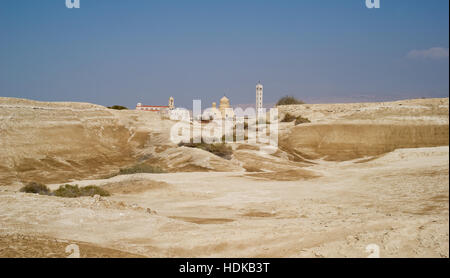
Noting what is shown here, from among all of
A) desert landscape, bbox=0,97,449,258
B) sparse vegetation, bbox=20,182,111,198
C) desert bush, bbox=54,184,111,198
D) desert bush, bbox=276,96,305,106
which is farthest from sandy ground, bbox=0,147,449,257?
desert bush, bbox=276,96,305,106

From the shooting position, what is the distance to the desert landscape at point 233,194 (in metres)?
7.75

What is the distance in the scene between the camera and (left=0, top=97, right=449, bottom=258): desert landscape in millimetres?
7754

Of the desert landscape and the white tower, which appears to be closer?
the desert landscape

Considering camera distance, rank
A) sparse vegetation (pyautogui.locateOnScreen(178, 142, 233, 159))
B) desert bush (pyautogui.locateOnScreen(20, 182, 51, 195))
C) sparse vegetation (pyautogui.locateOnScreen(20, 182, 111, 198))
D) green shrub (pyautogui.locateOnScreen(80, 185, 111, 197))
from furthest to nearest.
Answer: sparse vegetation (pyautogui.locateOnScreen(178, 142, 233, 159)) < green shrub (pyautogui.locateOnScreen(80, 185, 111, 197)) < desert bush (pyautogui.locateOnScreen(20, 182, 51, 195)) < sparse vegetation (pyautogui.locateOnScreen(20, 182, 111, 198))

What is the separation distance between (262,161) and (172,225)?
725 inches

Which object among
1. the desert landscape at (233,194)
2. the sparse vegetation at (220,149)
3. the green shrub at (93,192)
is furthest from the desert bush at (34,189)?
the sparse vegetation at (220,149)

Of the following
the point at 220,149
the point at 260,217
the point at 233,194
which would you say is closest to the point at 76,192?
the point at 233,194

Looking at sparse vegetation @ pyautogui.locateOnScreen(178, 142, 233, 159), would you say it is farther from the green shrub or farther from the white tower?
the white tower

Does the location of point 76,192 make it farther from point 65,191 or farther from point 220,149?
point 220,149

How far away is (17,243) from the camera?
7.76 metres

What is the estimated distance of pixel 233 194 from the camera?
16.2 meters

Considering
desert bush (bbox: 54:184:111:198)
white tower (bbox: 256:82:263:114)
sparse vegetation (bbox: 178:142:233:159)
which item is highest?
white tower (bbox: 256:82:263:114)

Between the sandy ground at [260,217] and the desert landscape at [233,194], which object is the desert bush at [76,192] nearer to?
the desert landscape at [233,194]
